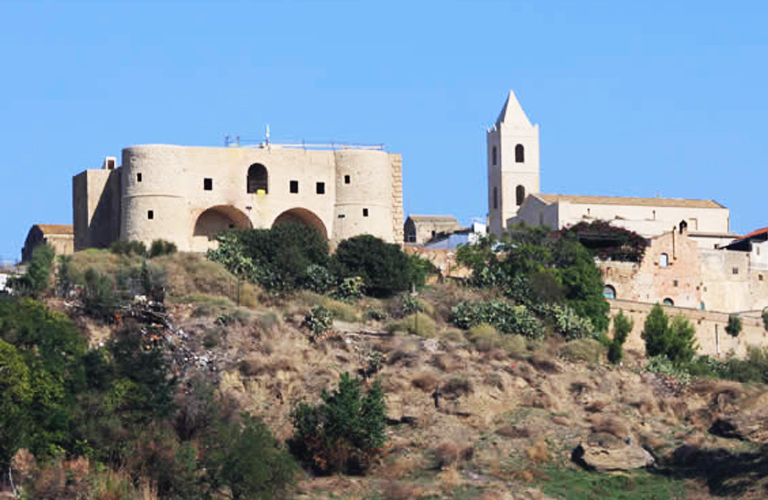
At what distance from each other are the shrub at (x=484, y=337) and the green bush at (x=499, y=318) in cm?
51

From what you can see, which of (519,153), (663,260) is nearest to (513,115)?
(519,153)

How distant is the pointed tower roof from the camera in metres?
86.4

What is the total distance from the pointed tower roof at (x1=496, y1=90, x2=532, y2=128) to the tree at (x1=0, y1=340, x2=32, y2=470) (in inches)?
2106

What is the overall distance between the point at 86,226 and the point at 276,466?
25119 millimetres

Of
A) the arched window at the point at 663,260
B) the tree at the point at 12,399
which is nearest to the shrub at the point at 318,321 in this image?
the tree at the point at 12,399

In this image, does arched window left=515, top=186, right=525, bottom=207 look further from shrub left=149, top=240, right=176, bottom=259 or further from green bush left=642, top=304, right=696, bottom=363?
shrub left=149, top=240, right=176, bottom=259

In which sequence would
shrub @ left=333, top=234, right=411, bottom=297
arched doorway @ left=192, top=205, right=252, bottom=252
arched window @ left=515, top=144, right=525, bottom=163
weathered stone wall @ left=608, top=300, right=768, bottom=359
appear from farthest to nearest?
1. arched window @ left=515, top=144, right=525, bottom=163
2. weathered stone wall @ left=608, top=300, right=768, bottom=359
3. arched doorway @ left=192, top=205, right=252, bottom=252
4. shrub @ left=333, top=234, right=411, bottom=297

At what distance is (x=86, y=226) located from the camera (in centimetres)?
5747

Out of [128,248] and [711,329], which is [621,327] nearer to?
[711,329]

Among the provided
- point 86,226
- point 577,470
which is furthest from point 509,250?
point 577,470

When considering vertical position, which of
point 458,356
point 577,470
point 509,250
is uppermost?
point 509,250

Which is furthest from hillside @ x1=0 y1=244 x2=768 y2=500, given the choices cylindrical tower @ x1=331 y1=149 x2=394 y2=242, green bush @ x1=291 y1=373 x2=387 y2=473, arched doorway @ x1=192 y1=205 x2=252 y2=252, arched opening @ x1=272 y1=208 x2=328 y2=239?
arched opening @ x1=272 y1=208 x2=328 y2=239

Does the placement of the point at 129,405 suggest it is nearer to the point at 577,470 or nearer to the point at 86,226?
the point at 577,470

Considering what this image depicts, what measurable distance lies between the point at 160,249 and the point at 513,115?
38487mm
